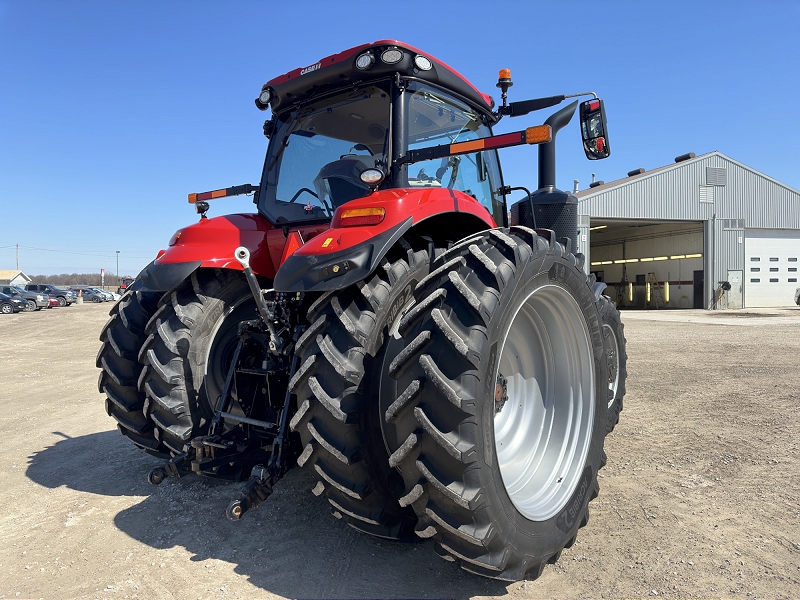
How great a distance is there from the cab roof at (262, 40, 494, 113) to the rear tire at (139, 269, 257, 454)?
1.17m

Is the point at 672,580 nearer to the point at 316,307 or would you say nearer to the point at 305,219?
the point at 316,307

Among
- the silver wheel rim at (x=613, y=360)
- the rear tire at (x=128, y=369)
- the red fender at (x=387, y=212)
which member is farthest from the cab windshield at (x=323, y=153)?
the silver wheel rim at (x=613, y=360)

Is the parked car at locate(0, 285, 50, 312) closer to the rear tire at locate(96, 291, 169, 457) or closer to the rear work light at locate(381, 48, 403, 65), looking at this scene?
the rear tire at locate(96, 291, 169, 457)

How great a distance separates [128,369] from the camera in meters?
3.32

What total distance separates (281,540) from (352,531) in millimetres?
364

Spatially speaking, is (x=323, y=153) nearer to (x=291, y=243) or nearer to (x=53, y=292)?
(x=291, y=243)

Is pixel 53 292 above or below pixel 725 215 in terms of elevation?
below

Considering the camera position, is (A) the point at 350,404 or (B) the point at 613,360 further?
A: (B) the point at 613,360

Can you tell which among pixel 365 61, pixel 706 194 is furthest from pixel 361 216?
pixel 706 194

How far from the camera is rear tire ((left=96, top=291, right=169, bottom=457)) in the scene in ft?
10.8

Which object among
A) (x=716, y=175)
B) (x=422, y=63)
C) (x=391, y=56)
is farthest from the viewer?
(x=716, y=175)

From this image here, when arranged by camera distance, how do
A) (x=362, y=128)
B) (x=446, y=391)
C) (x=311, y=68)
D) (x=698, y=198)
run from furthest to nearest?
(x=698, y=198) < (x=362, y=128) < (x=311, y=68) < (x=446, y=391)

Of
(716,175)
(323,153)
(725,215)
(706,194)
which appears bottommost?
(323,153)

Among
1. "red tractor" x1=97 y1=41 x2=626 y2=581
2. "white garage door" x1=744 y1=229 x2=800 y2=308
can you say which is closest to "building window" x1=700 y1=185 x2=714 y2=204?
"white garage door" x1=744 y1=229 x2=800 y2=308
